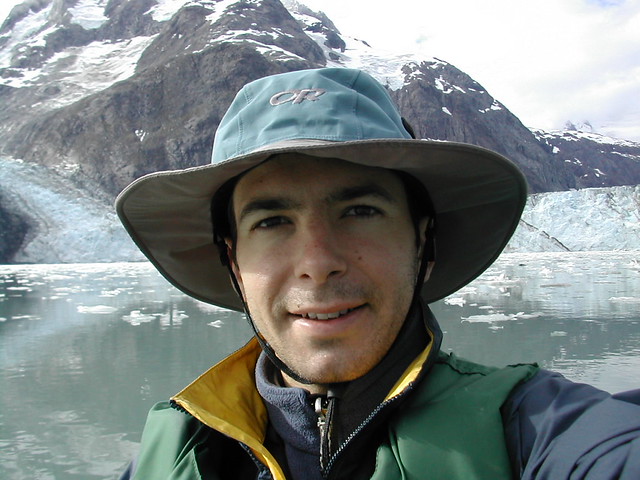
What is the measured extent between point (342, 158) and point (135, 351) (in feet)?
13.3

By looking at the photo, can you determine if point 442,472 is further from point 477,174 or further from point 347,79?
point 347,79

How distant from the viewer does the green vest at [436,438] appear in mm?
749

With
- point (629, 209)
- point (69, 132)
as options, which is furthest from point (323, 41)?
point (629, 209)

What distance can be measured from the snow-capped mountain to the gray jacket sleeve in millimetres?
25694

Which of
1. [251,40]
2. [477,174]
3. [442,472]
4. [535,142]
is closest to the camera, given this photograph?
[442,472]

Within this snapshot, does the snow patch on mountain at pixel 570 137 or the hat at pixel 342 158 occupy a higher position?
the hat at pixel 342 158

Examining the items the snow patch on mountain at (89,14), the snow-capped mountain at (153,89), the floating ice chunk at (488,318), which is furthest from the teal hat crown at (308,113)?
the snow patch on mountain at (89,14)

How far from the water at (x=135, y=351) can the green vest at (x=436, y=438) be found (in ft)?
5.23

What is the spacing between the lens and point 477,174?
105 centimetres

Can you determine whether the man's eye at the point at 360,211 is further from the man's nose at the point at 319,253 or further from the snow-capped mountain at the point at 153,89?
the snow-capped mountain at the point at 153,89

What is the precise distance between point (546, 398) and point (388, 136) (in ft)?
1.58

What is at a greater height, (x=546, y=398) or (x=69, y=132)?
(x=546, y=398)

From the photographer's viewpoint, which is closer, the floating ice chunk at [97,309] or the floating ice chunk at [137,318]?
the floating ice chunk at [137,318]

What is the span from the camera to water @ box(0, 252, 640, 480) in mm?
2617
